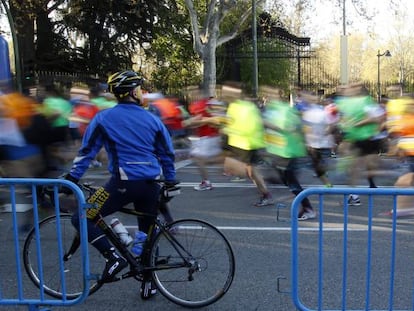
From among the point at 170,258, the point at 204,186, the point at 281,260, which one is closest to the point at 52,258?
the point at 170,258

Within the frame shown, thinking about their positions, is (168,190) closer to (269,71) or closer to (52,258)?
(52,258)

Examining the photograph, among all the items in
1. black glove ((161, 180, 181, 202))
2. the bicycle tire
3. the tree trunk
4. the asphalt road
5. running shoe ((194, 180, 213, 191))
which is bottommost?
running shoe ((194, 180, 213, 191))

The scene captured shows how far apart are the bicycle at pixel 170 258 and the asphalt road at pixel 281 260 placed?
0.42ft

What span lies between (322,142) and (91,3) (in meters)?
19.1

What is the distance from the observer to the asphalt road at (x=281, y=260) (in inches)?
156

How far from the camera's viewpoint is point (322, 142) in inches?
328

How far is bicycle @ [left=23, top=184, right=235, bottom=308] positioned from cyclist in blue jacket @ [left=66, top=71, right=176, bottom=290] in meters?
0.10

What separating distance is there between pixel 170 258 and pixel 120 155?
34.2 inches

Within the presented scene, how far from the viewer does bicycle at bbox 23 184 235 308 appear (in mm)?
3848

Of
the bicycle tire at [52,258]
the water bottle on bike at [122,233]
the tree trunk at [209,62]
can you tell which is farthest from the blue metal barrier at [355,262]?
the tree trunk at [209,62]

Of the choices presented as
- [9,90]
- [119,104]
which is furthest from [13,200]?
[9,90]

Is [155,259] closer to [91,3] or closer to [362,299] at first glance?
[362,299]

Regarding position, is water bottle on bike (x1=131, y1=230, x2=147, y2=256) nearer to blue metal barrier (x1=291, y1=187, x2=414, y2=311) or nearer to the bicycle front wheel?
the bicycle front wheel

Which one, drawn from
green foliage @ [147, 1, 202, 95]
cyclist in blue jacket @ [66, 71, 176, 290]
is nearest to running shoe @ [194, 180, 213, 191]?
cyclist in blue jacket @ [66, 71, 176, 290]
